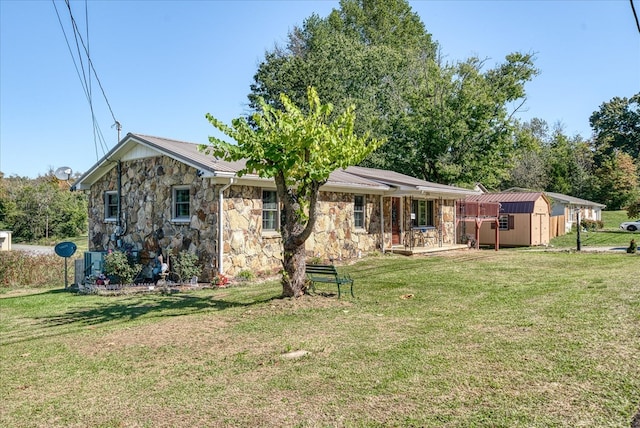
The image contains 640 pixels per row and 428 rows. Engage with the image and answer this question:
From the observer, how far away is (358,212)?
1853 cm

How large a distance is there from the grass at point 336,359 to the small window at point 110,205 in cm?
584

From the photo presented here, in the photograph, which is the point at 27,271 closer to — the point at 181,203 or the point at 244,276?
the point at 181,203

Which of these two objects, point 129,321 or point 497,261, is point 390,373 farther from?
point 497,261

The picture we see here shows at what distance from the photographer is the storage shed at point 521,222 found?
89.7ft

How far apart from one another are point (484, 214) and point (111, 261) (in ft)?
60.2

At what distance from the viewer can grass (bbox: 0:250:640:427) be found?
4.50 metres

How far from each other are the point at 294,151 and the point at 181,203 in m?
6.46

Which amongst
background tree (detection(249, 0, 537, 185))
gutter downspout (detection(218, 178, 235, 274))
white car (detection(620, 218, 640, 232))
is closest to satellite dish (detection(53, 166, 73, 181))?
gutter downspout (detection(218, 178, 235, 274))

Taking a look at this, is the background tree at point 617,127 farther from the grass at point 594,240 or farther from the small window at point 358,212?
the small window at point 358,212

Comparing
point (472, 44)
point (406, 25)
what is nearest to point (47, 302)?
point (472, 44)

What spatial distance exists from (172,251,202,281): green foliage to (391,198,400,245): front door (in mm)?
9427

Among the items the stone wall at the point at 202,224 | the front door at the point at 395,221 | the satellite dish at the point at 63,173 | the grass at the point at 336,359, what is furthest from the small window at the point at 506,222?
the satellite dish at the point at 63,173

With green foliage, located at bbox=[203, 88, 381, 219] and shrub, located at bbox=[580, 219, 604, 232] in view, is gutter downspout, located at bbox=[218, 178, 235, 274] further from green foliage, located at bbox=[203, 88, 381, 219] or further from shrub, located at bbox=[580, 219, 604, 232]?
shrub, located at bbox=[580, 219, 604, 232]

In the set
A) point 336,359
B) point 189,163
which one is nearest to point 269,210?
point 189,163
